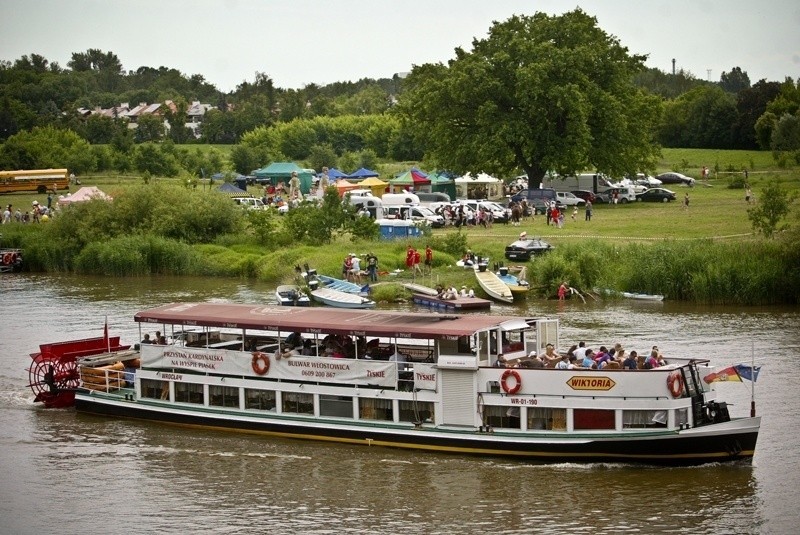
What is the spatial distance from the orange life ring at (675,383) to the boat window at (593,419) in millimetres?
1691

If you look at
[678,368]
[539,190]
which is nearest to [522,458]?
[678,368]

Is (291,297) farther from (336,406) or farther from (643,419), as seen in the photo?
(643,419)

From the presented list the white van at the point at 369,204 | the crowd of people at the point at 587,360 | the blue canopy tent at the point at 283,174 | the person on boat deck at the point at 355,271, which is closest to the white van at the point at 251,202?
the white van at the point at 369,204

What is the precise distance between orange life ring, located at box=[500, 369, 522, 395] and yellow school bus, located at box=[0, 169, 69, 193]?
267 feet

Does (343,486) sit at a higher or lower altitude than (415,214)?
lower

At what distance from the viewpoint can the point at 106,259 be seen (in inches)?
2849

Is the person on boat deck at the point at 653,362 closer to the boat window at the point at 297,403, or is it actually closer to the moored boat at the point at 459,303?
the boat window at the point at 297,403

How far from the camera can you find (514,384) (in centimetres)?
3275

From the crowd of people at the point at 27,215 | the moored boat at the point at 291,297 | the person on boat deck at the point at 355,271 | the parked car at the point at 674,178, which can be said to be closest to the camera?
the moored boat at the point at 291,297

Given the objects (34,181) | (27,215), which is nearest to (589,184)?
(27,215)

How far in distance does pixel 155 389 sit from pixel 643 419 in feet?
51.6

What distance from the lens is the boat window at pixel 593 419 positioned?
1267 inches

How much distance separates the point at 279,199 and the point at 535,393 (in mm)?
65355

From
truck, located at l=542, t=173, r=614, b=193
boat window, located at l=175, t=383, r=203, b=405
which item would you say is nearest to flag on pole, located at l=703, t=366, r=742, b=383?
boat window, located at l=175, t=383, r=203, b=405
